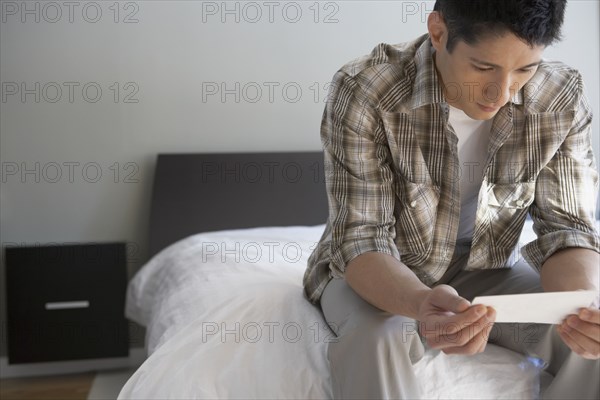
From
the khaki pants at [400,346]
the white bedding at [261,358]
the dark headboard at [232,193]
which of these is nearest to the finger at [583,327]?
the khaki pants at [400,346]

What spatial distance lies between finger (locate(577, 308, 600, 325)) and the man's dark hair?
0.47 metres

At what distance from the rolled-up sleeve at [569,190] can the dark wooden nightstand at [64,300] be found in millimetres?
1798

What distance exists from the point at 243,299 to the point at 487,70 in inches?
29.1

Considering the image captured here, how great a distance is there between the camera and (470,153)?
1.71 metres

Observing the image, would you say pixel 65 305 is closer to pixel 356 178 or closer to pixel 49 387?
pixel 49 387

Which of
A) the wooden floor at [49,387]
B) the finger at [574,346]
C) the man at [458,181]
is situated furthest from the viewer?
the wooden floor at [49,387]

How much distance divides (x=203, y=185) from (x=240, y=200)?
0.51 ft

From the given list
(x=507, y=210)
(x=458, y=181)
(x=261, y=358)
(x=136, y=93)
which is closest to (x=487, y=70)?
(x=458, y=181)

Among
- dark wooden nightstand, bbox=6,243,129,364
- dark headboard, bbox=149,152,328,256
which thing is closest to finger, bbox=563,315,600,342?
dark headboard, bbox=149,152,328,256

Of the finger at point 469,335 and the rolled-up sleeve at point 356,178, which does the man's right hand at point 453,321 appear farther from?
the rolled-up sleeve at point 356,178

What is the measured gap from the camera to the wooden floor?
2916 millimetres

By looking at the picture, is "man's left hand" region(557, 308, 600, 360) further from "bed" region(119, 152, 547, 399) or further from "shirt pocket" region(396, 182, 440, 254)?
"shirt pocket" region(396, 182, 440, 254)

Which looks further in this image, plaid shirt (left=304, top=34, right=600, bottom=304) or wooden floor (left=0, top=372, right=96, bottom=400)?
wooden floor (left=0, top=372, right=96, bottom=400)

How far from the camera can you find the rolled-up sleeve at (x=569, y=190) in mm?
1672
